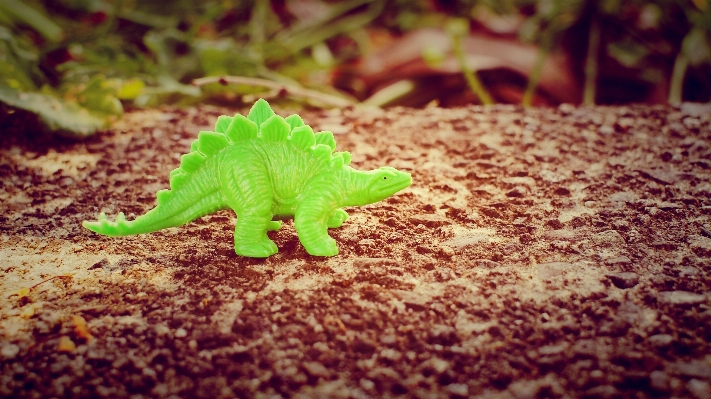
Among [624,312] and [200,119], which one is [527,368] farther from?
[200,119]

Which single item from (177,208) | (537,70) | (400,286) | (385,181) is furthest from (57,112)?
(537,70)

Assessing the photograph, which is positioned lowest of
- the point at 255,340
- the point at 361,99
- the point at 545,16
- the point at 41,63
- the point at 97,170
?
the point at 255,340

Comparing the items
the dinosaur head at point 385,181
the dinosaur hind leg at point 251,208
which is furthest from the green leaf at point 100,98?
the dinosaur head at point 385,181

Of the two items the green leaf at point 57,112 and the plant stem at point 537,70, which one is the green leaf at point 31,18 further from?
the plant stem at point 537,70

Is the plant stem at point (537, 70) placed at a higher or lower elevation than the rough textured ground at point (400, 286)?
higher

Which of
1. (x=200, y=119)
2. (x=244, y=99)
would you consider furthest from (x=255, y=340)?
(x=244, y=99)

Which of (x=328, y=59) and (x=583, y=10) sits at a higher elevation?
(x=583, y=10)

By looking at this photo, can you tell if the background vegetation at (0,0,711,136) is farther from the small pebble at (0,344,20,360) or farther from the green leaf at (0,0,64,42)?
the small pebble at (0,344,20,360)
